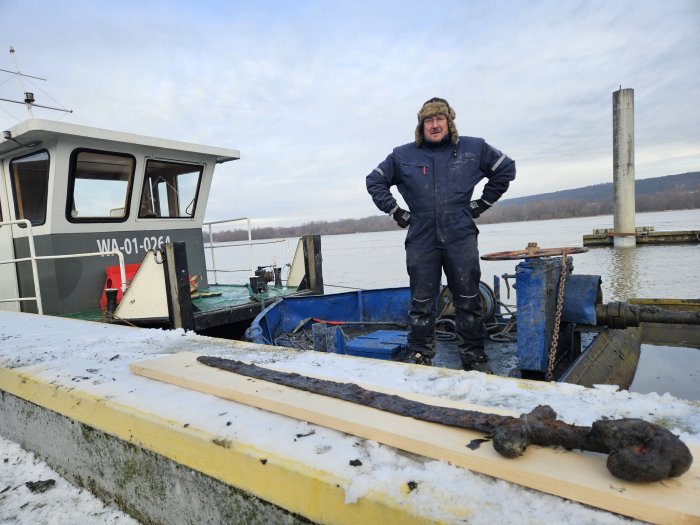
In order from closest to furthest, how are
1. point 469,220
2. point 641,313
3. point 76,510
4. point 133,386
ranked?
point 76,510
point 133,386
point 641,313
point 469,220

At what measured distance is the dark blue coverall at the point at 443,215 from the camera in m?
3.32

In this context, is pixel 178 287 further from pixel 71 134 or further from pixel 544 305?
pixel 544 305

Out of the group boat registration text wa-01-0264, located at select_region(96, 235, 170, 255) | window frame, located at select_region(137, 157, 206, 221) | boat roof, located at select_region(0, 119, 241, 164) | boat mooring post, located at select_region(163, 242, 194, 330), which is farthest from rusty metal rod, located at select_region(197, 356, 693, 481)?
window frame, located at select_region(137, 157, 206, 221)

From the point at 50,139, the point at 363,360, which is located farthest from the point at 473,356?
the point at 50,139

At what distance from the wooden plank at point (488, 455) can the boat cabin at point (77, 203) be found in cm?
459

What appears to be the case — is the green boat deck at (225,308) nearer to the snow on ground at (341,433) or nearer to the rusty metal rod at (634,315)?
the snow on ground at (341,433)

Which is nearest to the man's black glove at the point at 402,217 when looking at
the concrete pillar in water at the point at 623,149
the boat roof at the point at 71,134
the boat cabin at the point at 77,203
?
the boat cabin at the point at 77,203

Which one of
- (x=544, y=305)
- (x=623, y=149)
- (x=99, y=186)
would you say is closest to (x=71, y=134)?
(x=99, y=186)

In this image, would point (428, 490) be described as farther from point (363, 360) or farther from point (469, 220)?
point (469, 220)

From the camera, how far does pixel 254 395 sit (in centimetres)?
135

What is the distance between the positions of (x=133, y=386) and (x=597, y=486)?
1478mm

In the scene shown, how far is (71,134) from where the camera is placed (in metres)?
5.23

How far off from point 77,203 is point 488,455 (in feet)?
20.8

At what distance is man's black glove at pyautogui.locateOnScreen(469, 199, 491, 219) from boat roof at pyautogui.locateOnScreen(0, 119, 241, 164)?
4.62 metres
